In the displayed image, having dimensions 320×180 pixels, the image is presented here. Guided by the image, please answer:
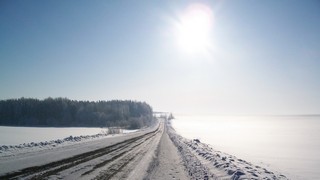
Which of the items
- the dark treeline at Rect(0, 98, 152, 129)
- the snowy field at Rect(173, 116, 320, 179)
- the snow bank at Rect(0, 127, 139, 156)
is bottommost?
the snowy field at Rect(173, 116, 320, 179)

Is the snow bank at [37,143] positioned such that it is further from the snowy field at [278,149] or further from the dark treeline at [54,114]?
the dark treeline at [54,114]

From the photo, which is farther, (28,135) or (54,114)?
(54,114)

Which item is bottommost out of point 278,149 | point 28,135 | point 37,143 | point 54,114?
point 278,149

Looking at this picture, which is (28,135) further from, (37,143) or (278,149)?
(278,149)

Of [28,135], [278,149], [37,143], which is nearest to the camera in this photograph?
[37,143]

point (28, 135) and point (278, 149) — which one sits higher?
point (28, 135)

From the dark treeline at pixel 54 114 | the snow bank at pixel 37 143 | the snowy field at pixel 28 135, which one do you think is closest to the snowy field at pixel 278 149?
the snow bank at pixel 37 143

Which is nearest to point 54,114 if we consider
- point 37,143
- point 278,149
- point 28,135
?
point 28,135

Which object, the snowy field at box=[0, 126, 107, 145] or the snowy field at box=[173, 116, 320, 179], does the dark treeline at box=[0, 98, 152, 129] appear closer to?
the snowy field at box=[0, 126, 107, 145]

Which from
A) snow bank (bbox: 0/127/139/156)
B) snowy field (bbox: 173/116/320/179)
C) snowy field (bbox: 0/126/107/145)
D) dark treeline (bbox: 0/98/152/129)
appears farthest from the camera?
dark treeline (bbox: 0/98/152/129)

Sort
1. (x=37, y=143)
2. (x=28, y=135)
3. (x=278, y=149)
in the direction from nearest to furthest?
(x=37, y=143) < (x=278, y=149) < (x=28, y=135)

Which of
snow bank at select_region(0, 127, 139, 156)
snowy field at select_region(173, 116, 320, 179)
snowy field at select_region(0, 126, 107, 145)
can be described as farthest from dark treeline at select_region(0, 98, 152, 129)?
snowy field at select_region(173, 116, 320, 179)

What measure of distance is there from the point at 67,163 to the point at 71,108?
325 ft

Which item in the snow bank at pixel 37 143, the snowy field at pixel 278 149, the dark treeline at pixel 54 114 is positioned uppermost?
the dark treeline at pixel 54 114
